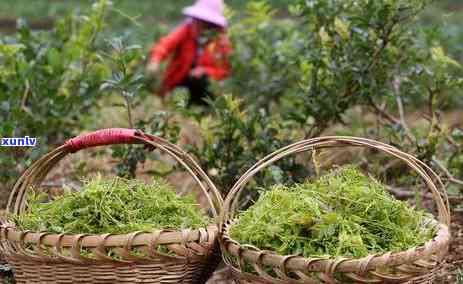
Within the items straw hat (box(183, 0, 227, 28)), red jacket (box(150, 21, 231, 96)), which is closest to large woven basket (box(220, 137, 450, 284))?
red jacket (box(150, 21, 231, 96))

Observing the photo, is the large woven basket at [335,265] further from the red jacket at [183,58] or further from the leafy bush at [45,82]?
the red jacket at [183,58]

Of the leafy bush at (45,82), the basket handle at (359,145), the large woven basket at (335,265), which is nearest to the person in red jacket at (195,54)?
the leafy bush at (45,82)

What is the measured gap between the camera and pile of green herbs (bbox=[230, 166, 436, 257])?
6.86 ft

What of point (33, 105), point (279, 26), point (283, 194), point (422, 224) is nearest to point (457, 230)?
point (422, 224)

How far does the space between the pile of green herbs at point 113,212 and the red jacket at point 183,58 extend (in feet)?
10.8

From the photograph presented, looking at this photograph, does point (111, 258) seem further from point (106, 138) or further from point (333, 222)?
point (333, 222)

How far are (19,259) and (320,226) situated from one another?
853 mm

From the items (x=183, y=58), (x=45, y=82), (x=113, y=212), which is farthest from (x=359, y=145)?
(x=183, y=58)

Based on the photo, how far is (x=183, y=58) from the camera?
6.08m

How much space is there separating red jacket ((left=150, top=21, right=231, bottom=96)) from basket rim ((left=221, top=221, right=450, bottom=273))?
3627 mm

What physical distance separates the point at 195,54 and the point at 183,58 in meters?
0.10

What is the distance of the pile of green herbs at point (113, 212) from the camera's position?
7.43 ft

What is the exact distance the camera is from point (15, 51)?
360 cm

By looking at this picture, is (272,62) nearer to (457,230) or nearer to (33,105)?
(33,105)
